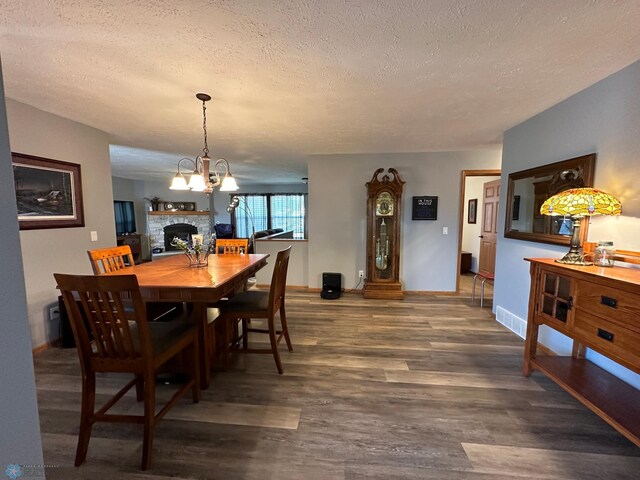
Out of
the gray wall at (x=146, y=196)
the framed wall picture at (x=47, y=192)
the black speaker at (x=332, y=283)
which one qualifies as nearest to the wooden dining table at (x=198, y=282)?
the framed wall picture at (x=47, y=192)

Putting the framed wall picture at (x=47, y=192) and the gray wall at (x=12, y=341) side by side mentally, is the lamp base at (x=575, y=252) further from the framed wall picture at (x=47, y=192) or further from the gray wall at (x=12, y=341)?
the framed wall picture at (x=47, y=192)

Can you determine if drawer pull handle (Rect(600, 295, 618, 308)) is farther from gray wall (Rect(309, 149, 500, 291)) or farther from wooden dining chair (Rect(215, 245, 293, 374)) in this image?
gray wall (Rect(309, 149, 500, 291))

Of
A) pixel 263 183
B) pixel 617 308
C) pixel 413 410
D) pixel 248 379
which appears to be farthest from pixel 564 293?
pixel 263 183

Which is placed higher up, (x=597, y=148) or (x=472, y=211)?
(x=597, y=148)

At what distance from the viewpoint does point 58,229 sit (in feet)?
9.23

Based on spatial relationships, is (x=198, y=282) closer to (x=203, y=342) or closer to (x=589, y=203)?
(x=203, y=342)

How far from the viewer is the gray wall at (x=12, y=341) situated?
71 centimetres

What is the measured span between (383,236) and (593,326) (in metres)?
2.74

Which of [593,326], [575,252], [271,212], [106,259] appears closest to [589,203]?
[575,252]

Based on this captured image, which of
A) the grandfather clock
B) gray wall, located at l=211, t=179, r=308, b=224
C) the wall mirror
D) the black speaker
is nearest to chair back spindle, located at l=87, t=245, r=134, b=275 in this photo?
the black speaker

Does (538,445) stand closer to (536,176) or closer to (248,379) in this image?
(248,379)

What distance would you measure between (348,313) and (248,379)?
172 cm

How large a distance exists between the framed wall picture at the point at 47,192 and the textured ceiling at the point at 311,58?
0.52 m

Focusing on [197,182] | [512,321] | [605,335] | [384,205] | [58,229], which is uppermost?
[197,182]
